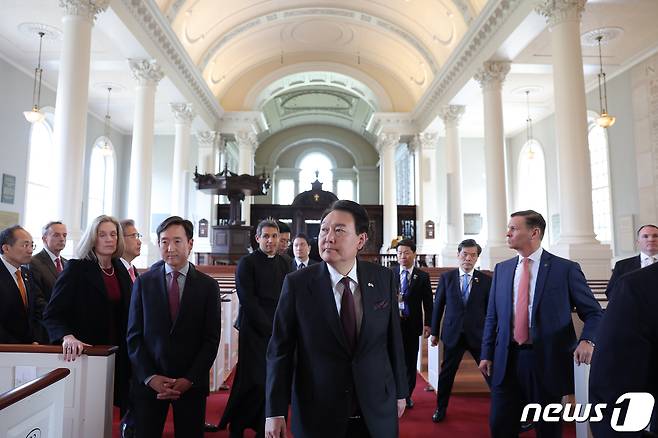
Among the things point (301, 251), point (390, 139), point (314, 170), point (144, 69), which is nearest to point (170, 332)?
point (301, 251)

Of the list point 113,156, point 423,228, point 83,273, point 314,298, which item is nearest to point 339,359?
point 314,298

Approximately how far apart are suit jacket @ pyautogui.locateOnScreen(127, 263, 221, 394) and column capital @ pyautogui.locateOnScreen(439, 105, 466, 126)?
13.3m

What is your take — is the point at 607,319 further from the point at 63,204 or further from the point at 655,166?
the point at 655,166

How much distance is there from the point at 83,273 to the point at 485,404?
380 cm

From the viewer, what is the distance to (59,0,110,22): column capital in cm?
774

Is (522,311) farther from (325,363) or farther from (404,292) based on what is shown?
(404,292)

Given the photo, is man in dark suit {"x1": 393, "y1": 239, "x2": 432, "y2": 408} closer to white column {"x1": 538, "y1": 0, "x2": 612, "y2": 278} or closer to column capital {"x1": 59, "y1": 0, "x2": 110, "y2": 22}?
white column {"x1": 538, "y1": 0, "x2": 612, "y2": 278}

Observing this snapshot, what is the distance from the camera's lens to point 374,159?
89.5 feet

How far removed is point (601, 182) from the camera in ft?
46.5

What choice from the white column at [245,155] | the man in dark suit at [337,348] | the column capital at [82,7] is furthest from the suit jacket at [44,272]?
the white column at [245,155]

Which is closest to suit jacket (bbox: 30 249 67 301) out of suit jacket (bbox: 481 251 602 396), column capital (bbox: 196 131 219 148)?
suit jacket (bbox: 481 251 602 396)

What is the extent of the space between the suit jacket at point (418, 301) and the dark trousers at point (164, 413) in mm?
2352

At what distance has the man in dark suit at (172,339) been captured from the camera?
246 centimetres

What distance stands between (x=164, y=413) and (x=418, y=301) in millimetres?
2641
